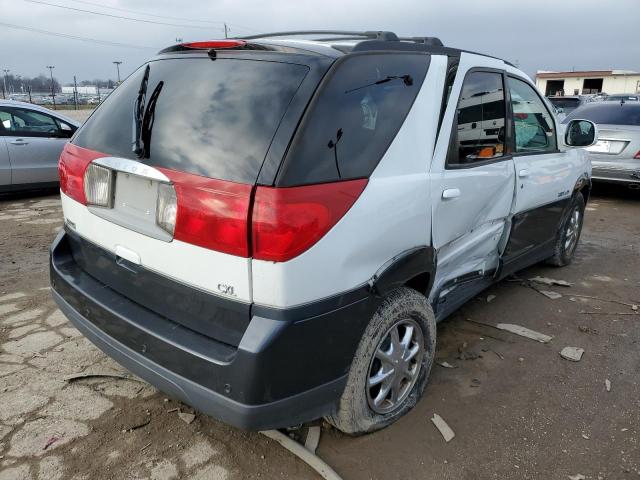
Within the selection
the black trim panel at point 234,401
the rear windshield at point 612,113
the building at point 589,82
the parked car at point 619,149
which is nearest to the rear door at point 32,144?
the black trim panel at point 234,401

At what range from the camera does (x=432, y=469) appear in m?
2.31

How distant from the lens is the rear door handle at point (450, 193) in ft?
8.37

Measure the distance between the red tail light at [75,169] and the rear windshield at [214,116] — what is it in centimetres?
9

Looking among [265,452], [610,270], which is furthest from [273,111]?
[610,270]

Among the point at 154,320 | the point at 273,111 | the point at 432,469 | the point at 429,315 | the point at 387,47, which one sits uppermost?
the point at 387,47

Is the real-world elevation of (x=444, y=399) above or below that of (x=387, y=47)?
below

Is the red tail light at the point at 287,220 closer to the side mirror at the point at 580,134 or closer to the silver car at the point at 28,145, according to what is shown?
the side mirror at the point at 580,134

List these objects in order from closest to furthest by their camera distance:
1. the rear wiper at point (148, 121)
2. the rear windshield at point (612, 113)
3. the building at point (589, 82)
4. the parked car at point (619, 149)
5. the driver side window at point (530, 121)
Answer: the rear wiper at point (148, 121), the driver side window at point (530, 121), the parked car at point (619, 149), the rear windshield at point (612, 113), the building at point (589, 82)

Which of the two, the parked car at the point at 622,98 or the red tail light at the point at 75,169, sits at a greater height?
the parked car at the point at 622,98

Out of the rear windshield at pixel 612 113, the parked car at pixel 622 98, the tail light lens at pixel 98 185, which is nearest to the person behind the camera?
the tail light lens at pixel 98 185

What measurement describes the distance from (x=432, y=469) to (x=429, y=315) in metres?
0.73

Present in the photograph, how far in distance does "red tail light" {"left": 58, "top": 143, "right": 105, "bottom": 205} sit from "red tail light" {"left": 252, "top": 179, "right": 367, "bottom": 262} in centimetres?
102

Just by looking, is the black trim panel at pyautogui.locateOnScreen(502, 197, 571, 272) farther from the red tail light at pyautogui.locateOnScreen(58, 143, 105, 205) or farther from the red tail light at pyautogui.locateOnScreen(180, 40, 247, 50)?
the red tail light at pyautogui.locateOnScreen(58, 143, 105, 205)

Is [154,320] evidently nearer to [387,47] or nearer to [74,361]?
[74,361]
